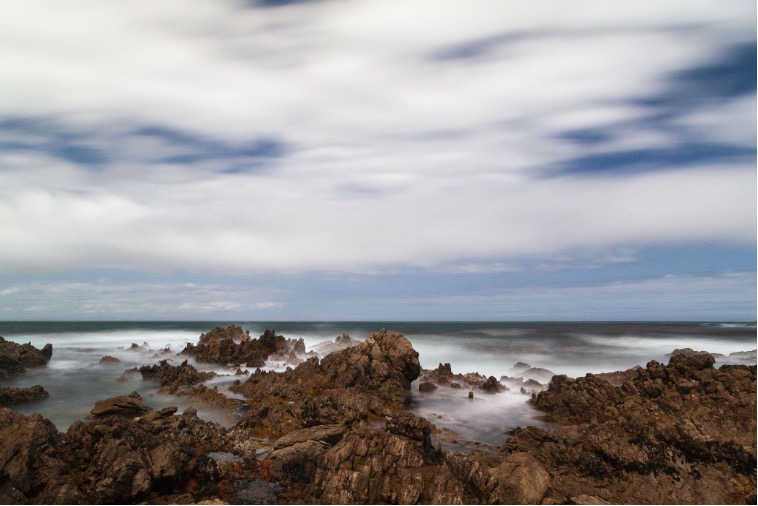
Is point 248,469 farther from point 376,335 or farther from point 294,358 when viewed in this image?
point 294,358

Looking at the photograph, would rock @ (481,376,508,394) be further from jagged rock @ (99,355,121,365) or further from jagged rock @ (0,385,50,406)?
jagged rock @ (99,355,121,365)

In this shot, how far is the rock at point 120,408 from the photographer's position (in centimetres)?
1618

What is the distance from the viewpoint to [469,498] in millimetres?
9234

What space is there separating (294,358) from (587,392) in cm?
2232

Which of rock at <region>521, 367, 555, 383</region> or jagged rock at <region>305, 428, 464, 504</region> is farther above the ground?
jagged rock at <region>305, 428, 464, 504</region>

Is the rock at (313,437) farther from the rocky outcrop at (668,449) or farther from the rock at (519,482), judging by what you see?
the rock at (519,482)

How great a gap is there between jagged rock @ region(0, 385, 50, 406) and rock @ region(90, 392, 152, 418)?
7848mm

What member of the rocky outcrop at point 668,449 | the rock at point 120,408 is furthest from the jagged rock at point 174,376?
the rocky outcrop at point 668,449

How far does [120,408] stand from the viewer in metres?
16.5

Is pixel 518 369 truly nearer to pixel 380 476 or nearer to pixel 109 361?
pixel 380 476

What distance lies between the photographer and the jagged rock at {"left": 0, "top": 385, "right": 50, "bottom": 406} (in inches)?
811

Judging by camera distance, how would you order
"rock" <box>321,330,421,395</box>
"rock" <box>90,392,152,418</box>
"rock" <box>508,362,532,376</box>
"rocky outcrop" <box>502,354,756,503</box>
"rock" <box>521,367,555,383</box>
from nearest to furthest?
"rocky outcrop" <box>502,354,756,503</box> → "rock" <box>90,392,152,418</box> → "rock" <box>321,330,421,395</box> → "rock" <box>521,367,555,383</box> → "rock" <box>508,362,532,376</box>

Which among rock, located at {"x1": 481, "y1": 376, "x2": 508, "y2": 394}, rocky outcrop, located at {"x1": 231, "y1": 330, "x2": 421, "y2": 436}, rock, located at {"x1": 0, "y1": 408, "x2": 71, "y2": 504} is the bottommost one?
rock, located at {"x1": 481, "y1": 376, "x2": 508, "y2": 394}

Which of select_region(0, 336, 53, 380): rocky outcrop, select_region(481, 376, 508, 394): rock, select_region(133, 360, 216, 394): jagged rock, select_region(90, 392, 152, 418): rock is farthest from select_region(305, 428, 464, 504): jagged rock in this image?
select_region(0, 336, 53, 380): rocky outcrop
